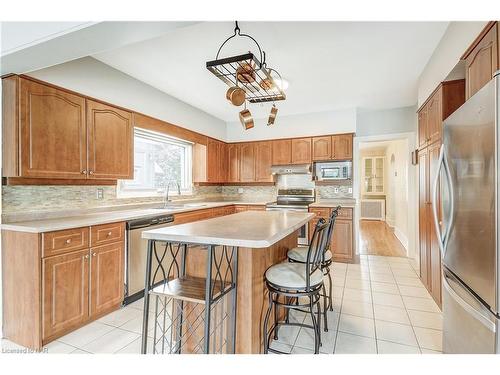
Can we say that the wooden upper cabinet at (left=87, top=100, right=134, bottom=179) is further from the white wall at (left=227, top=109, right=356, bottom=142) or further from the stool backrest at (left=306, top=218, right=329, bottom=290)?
the white wall at (left=227, top=109, right=356, bottom=142)

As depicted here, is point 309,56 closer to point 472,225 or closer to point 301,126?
point 472,225

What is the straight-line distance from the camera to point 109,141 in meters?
2.81

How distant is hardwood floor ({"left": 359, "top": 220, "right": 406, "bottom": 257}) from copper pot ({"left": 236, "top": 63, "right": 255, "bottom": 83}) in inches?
154

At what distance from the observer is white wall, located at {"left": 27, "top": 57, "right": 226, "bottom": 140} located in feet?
7.83

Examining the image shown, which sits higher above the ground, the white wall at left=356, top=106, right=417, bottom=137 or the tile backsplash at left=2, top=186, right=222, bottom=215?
the white wall at left=356, top=106, right=417, bottom=137

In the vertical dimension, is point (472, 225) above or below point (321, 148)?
below

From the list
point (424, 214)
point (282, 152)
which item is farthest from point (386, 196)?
point (424, 214)

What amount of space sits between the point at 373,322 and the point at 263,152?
3.44m

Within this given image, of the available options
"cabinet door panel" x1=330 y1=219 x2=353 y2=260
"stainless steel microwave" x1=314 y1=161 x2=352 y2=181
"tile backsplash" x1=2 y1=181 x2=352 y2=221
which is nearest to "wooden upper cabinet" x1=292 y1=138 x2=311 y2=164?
"stainless steel microwave" x1=314 y1=161 x2=352 y2=181

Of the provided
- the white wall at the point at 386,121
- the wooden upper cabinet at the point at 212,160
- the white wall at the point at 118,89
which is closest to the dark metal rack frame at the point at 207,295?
the white wall at the point at 118,89

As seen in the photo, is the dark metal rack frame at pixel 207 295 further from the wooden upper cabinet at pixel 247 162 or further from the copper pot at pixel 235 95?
the wooden upper cabinet at pixel 247 162

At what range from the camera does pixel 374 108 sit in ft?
14.6

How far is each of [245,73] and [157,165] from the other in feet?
8.51

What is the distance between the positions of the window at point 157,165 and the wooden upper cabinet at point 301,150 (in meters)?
1.91
